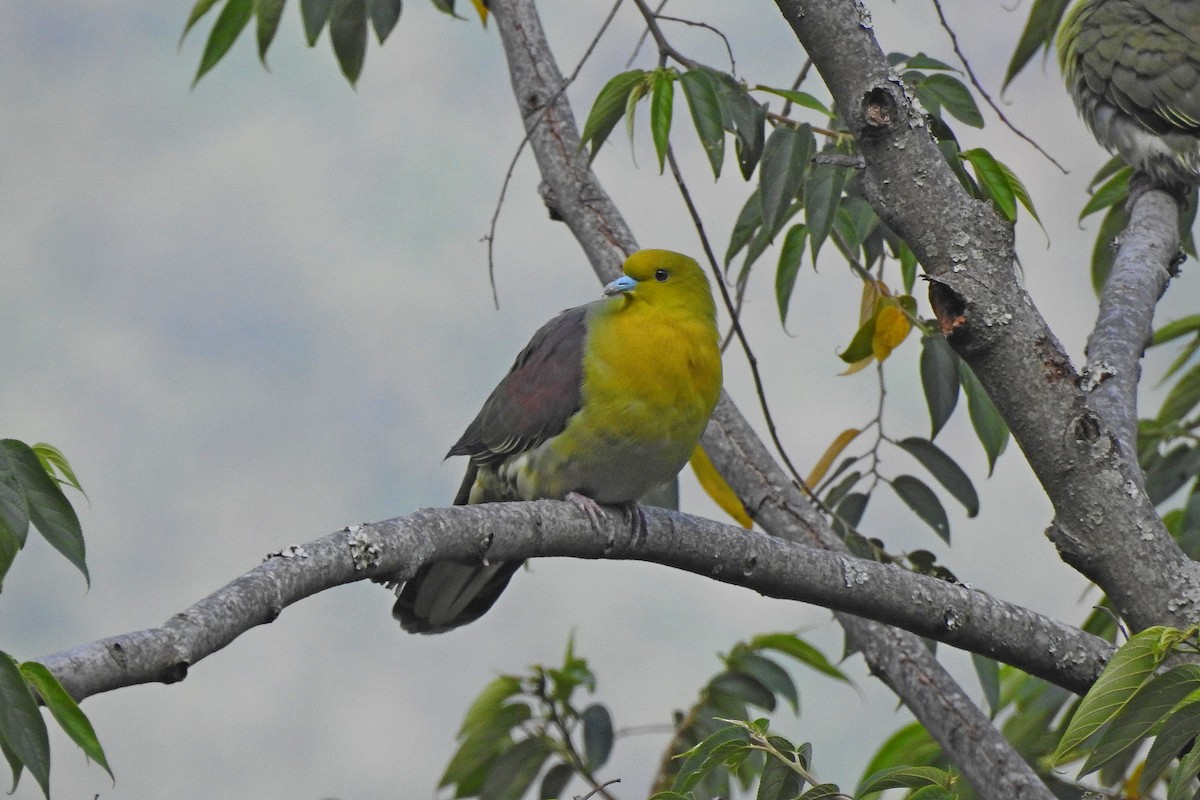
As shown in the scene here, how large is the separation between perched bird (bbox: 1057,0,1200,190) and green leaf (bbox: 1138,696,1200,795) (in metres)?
2.54

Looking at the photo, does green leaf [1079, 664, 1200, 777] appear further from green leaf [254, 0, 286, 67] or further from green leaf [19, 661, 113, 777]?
green leaf [254, 0, 286, 67]

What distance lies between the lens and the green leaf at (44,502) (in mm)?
1622

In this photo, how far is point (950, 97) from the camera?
2.75 meters

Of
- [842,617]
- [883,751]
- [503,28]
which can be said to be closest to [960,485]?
[842,617]

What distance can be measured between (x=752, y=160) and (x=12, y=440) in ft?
4.87

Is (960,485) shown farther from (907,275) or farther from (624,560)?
(624,560)

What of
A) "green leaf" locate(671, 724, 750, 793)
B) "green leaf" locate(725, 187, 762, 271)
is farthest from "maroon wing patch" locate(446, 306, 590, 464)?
"green leaf" locate(671, 724, 750, 793)

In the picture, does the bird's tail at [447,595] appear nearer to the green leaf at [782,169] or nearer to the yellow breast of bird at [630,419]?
the yellow breast of bird at [630,419]

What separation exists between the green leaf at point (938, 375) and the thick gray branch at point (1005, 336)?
0.79 m

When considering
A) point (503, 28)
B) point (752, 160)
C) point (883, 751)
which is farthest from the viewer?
point (503, 28)

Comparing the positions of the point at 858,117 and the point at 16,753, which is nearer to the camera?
the point at 16,753

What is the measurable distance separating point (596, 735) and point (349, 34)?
1.80 metres

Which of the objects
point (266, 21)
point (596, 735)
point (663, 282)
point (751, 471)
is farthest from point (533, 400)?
point (266, 21)

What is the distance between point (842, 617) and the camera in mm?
2861
